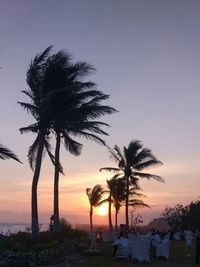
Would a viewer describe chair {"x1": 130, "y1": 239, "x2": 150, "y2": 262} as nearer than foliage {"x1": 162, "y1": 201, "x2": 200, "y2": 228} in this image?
Yes

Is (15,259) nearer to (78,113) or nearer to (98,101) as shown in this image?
(78,113)

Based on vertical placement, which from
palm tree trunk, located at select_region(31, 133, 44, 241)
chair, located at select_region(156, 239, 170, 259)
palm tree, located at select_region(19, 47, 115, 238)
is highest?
palm tree, located at select_region(19, 47, 115, 238)

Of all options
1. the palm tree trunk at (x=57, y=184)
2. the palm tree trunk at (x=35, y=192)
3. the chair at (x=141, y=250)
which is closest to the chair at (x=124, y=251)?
the chair at (x=141, y=250)

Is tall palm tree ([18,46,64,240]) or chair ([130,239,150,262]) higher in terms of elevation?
tall palm tree ([18,46,64,240])

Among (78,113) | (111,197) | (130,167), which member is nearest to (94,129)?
(78,113)

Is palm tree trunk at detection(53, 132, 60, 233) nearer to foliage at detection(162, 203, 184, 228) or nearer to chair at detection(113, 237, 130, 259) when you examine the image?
chair at detection(113, 237, 130, 259)

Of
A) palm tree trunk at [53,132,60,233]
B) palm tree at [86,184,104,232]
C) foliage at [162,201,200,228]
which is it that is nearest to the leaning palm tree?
palm tree trunk at [53,132,60,233]

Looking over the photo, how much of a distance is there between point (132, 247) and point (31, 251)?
5.55 meters

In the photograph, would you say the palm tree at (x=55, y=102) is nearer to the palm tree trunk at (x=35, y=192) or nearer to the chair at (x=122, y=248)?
the palm tree trunk at (x=35, y=192)

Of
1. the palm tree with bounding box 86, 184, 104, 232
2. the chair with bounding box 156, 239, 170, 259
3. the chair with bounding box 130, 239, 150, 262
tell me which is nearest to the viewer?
the chair with bounding box 130, 239, 150, 262

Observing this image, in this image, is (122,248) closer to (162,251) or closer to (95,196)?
(162,251)

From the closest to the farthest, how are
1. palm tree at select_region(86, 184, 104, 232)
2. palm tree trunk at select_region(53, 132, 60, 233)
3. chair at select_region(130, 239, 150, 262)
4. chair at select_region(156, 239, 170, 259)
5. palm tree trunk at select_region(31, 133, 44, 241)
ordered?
chair at select_region(130, 239, 150, 262), chair at select_region(156, 239, 170, 259), palm tree trunk at select_region(31, 133, 44, 241), palm tree trunk at select_region(53, 132, 60, 233), palm tree at select_region(86, 184, 104, 232)

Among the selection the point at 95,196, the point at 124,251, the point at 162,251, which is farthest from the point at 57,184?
the point at 95,196

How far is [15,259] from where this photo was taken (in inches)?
822
